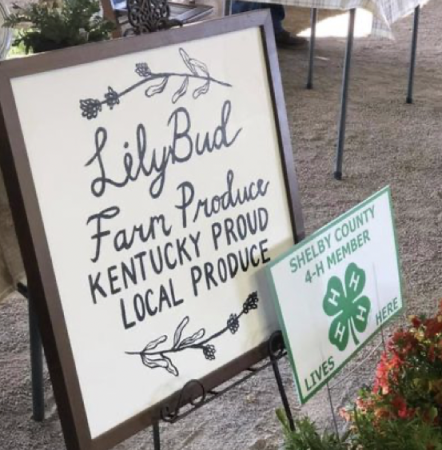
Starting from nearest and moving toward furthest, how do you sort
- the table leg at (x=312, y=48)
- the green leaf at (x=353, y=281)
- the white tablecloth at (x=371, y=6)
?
the green leaf at (x=353, y=281) < the white tablecloth at (x=371, y=6) < the table leg at (x=312, y=48)

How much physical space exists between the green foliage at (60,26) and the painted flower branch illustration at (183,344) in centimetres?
34

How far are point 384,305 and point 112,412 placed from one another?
15.6 inches

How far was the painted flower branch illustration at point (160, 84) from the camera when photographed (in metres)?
0.76

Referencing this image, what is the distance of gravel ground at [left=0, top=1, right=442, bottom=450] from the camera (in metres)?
1.34

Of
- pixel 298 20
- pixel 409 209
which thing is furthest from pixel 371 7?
pixel 298 20

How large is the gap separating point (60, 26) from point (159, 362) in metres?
0.38

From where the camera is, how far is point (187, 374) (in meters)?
0.85

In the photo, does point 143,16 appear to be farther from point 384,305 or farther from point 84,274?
point 384,305

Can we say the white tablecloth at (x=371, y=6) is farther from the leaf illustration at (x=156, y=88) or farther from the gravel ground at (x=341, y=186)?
the leaf illustration at (x=156, y=88)

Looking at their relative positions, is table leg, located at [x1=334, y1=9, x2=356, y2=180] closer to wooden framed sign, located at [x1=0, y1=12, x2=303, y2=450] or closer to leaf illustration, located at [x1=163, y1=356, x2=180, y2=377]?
wooden framed sign, located at [x1=0, y1=12, x2=303, y2=450]

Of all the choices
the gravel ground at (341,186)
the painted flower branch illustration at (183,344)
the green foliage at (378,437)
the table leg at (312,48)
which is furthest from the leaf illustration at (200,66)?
the table leg at (312,48)

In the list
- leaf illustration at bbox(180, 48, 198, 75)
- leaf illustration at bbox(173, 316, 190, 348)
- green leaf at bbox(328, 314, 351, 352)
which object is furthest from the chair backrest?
green leaf at bbox(328, 314, 351, 352)

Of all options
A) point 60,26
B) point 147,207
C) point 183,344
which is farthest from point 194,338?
point 60,26

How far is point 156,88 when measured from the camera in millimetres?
807
